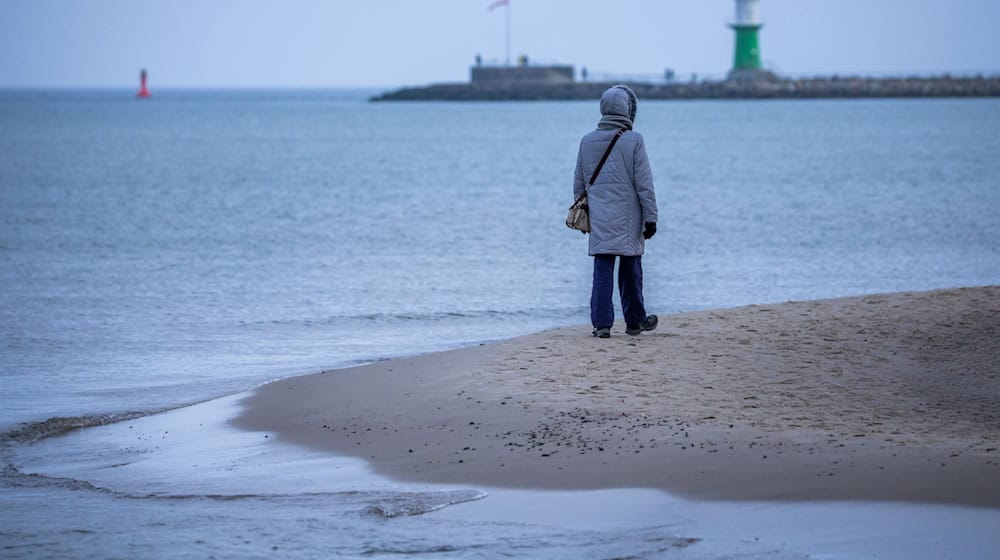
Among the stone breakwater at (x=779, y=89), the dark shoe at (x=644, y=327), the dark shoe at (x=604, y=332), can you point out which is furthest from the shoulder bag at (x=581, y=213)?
the stone breakwater at (x=779, y=89)

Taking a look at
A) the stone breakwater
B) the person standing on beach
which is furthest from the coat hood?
the stone breakwater

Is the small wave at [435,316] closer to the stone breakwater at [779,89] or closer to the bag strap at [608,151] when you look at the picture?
the bag strap at [608,151]

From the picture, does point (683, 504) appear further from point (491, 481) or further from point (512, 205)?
point (512, 205)

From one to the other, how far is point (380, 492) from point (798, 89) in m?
134

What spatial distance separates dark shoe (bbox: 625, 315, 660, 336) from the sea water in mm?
2823

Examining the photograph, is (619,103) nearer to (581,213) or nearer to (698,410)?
(581,213)

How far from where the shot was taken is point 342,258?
21.8 metres

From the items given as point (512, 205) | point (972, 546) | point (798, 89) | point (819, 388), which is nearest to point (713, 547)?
point (972, 546)

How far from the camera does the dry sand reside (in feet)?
21.1

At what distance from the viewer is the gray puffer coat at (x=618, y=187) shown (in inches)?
370

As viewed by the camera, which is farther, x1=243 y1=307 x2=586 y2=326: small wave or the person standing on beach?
x1=243 y1=307 x2=586 y2=326: small wave

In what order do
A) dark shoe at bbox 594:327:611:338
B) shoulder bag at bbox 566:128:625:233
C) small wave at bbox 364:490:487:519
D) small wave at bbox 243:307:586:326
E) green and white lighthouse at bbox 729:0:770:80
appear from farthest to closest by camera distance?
green and white lighthouse at bbox 729:0:770:80, small wave at bbox 243:307:586:326, dark shoe at bbox 594:327:611:338, shoulder bag at bbox 566:128:625:233, small wave at bbox 364:490:487:519

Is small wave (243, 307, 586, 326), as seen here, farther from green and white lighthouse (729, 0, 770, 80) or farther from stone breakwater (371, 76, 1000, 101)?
stone breakwater (371, 76, 1000, 101)

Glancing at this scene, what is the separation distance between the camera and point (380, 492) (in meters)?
6.57
